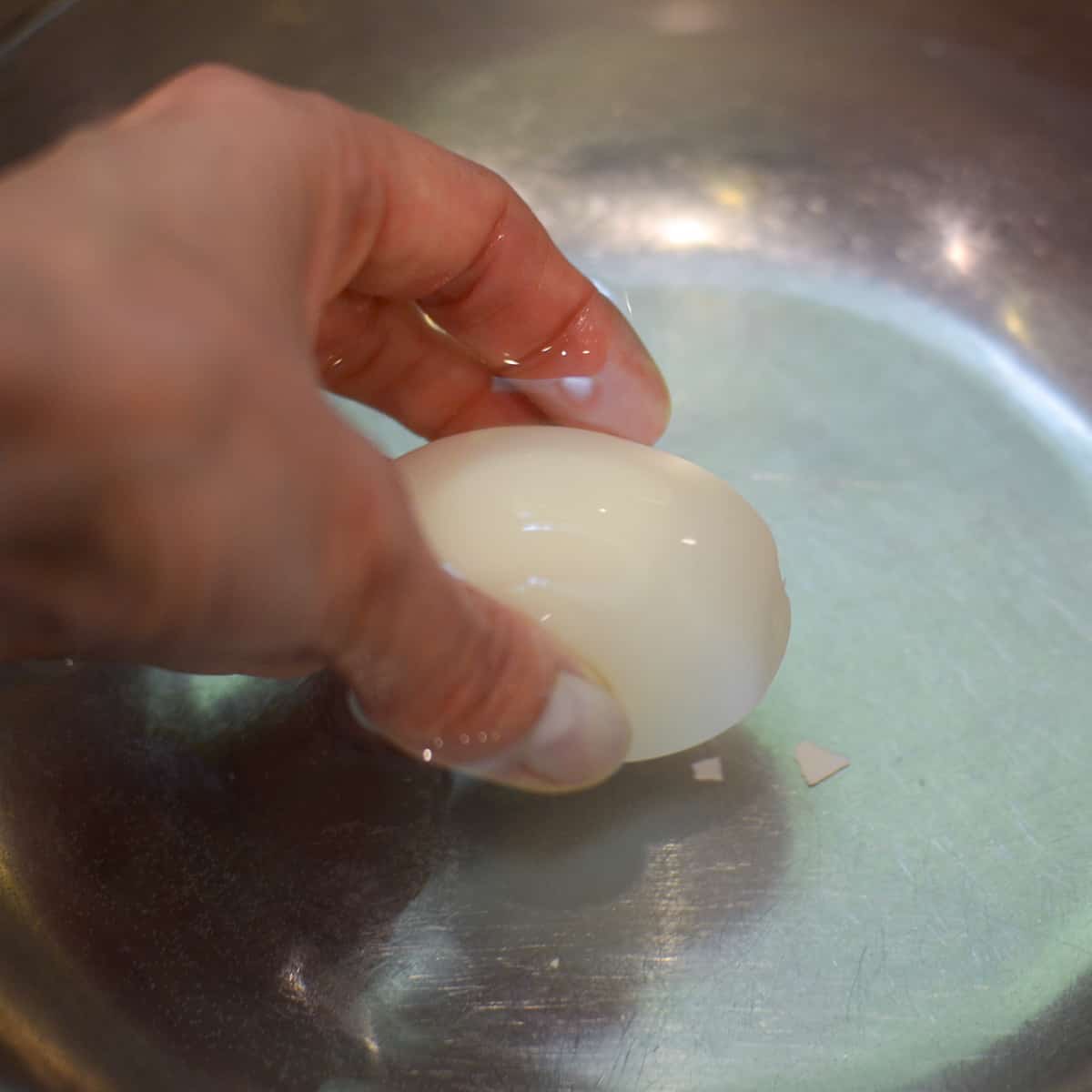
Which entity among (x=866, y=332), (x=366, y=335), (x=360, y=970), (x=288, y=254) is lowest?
(x=360, y=970)

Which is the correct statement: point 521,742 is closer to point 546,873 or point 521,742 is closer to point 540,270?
point 546,873

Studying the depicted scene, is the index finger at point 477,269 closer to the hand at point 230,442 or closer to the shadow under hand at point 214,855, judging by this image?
the hand at point 230,442

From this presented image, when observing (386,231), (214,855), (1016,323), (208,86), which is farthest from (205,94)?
(1016,323)

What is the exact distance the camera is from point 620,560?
0.53 meters

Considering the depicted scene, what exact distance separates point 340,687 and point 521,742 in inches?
7.9

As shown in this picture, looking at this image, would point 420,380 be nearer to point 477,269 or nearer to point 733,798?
point 477,269

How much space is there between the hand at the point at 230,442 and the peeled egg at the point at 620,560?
0.03 metres

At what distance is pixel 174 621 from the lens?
0.37 meters

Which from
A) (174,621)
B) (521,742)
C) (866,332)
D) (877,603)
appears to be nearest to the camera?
(174,621)

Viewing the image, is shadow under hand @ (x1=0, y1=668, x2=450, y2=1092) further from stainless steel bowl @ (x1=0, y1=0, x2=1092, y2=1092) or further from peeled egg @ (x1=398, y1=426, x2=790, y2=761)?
peeled egg @ (x1=398, y1=426, x2=790, y2=761)

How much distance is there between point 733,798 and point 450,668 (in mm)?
287

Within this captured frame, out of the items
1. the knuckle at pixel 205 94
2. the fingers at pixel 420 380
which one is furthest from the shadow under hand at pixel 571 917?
the knuckle at pixel 205 94

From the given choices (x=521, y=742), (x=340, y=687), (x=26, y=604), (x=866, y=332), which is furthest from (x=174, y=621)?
(x=866, y=332)

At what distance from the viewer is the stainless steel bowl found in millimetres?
591
